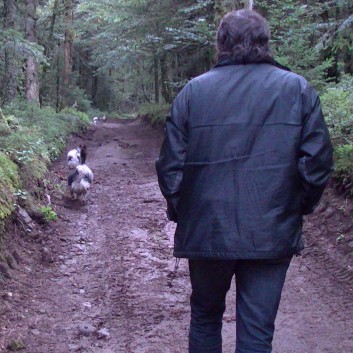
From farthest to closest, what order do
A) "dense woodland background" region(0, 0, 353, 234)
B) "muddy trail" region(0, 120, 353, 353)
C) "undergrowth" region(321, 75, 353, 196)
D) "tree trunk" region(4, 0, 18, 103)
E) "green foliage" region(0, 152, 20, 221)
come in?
1. "tree trunk" region(4, 0, 18, 103)
2. "dense woodland background" region(0, 0, 353, 234)
3. "undergrowth" region(321, 75, 353, 196)
4. "green foliage" region(0, 152, 20, 221)
5. "muddy trail" region(0, 120, 353, 353)

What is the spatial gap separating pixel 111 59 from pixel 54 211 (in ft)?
49.7

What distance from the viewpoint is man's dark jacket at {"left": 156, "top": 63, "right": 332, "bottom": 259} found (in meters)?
2.88

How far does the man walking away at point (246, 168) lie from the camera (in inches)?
113

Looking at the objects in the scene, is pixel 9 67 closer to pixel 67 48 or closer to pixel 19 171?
pixel 19 171

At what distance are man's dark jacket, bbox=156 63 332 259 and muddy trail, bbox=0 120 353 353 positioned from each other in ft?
6.39

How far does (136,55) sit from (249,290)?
62.5 ft

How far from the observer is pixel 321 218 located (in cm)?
753

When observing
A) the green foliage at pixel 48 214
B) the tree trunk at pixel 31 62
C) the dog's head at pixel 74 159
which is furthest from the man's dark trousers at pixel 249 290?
the tree trunk at pixel 31 62

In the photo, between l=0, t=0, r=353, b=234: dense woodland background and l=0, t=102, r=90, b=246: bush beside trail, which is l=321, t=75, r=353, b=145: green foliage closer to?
l=0, t=0, r=353, b=234: dense woodland background

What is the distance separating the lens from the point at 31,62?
70.8 ft

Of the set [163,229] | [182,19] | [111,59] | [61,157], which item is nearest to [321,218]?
[163,229]

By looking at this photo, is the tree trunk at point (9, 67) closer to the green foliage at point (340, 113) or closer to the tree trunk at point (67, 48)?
the green foliage at point (340, 113)

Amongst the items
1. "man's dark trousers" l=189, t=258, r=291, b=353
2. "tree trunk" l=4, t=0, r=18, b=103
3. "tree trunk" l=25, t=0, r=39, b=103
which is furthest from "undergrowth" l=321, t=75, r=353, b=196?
"tree trunk" l=25, t=0, r=39, b=103

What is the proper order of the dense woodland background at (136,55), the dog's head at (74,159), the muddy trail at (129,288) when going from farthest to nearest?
the dog's head at (74,159), the dense woodland background at (136,55), the muddy trail at (129,288)
